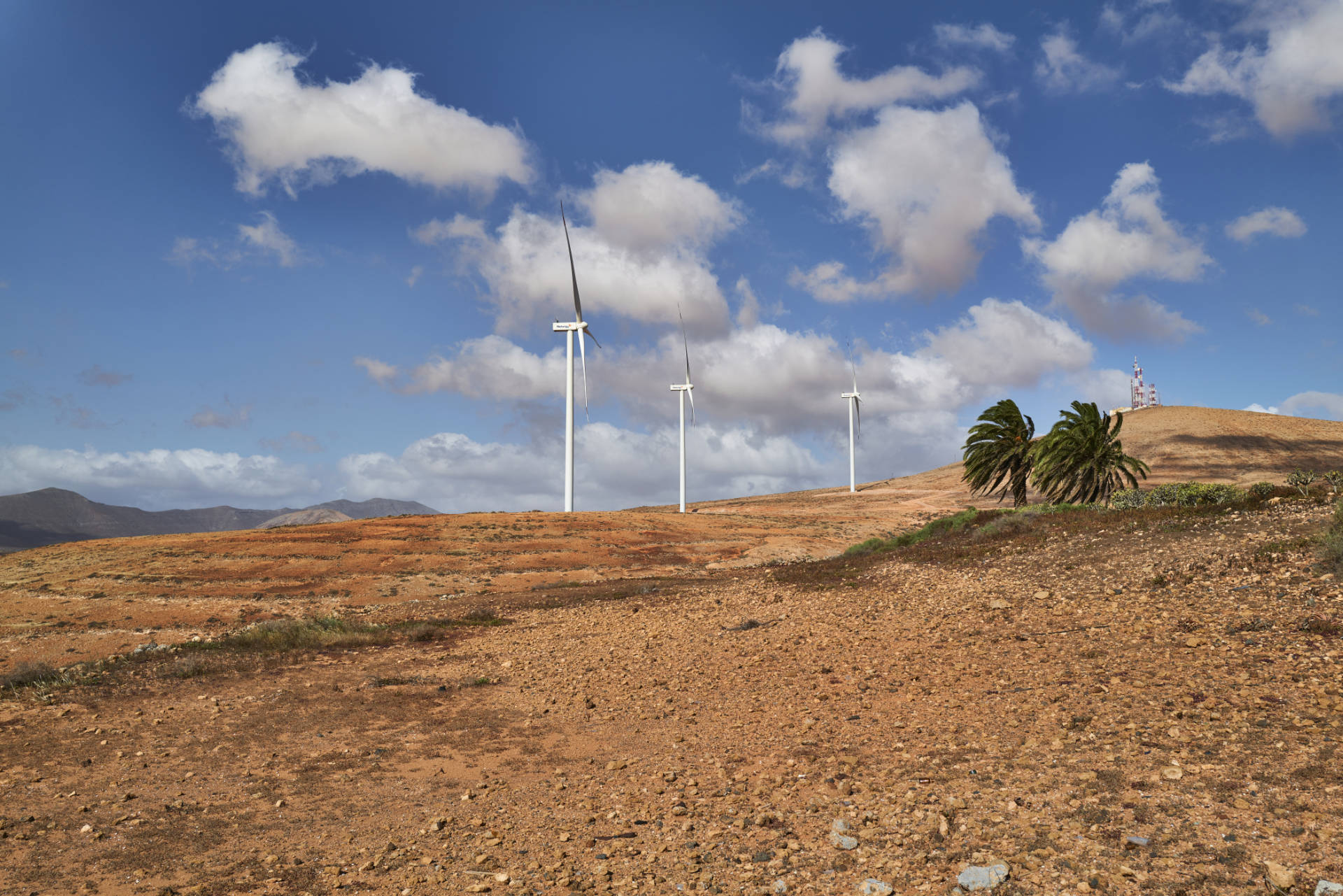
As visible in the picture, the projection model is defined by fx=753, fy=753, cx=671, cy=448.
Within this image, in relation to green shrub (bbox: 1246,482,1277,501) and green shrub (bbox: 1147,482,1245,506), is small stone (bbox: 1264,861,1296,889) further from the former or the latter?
green shrub (bbox: 1147,482,1245,506)

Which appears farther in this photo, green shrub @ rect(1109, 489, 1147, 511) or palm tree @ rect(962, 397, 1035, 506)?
palm tree @ rect(962, 397, 1035, 506)

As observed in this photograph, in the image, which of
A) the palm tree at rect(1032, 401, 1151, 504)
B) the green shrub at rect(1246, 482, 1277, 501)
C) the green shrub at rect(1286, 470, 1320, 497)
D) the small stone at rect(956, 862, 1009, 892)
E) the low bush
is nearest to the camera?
the small stone at rect(956, 862, 1009, 892)

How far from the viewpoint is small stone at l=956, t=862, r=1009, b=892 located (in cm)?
558

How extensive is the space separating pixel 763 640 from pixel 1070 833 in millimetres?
8993

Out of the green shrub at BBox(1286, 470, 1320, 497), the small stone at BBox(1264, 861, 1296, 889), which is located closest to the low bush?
the green shrub at BBox(1286, 470, 1320, 497)

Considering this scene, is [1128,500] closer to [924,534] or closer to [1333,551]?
[924,534]

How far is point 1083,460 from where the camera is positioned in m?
31.8

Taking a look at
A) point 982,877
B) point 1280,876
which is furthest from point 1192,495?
point 982,877

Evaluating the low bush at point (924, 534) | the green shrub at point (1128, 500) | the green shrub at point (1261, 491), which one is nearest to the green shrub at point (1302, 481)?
the green shrub at point (1261, 491)

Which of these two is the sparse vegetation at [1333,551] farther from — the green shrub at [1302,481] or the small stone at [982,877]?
the small stone at [982,877]

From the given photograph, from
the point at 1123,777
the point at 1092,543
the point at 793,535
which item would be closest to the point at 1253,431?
the point at 793,535

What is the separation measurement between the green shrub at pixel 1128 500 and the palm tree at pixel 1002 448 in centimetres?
996

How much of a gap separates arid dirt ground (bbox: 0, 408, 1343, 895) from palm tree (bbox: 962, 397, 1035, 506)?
15711 millimetres

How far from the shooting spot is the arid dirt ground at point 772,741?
253 inches
